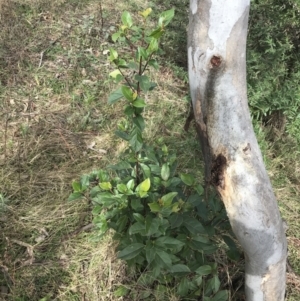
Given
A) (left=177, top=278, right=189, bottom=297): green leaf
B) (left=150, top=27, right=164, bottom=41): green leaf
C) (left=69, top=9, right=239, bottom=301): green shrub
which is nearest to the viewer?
(left=150, top=27, right=164, bottom=41): green leaf

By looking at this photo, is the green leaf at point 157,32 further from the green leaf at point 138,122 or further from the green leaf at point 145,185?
the green leaf at point 145,185

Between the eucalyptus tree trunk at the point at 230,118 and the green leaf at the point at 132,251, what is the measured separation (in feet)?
1.63

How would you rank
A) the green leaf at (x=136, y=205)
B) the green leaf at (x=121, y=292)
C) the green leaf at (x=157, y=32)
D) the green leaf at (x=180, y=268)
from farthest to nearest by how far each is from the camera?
the green leaf at (x=121, y=292), the green leaf at (x=180, y=268), the green leaf at (x=136, y=205), the green leaf at (x=157, y=32)

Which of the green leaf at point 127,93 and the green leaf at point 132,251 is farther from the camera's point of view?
the green leaf at point 132,251

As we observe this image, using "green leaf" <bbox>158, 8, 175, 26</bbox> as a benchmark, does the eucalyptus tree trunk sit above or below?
below

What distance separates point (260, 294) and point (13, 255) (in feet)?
5.27

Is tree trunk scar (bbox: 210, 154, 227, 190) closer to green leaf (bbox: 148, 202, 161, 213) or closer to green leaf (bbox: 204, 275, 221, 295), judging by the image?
green leaf (bbox: 148, 202, 161, 213)

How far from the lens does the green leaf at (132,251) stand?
1.97 m

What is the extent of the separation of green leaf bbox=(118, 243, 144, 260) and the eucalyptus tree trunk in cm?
50

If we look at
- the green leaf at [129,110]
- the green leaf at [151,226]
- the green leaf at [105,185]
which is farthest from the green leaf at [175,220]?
the green leaf at [129,110]

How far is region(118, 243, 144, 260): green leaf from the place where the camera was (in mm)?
1966

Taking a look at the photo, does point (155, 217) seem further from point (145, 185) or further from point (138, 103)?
point (138, 103)

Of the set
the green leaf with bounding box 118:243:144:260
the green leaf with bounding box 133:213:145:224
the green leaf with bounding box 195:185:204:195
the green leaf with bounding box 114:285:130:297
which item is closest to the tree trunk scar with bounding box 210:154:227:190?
the green leaf with bounding box 195:185:204:195

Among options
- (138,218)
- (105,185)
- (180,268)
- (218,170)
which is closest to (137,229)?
(138,218)
